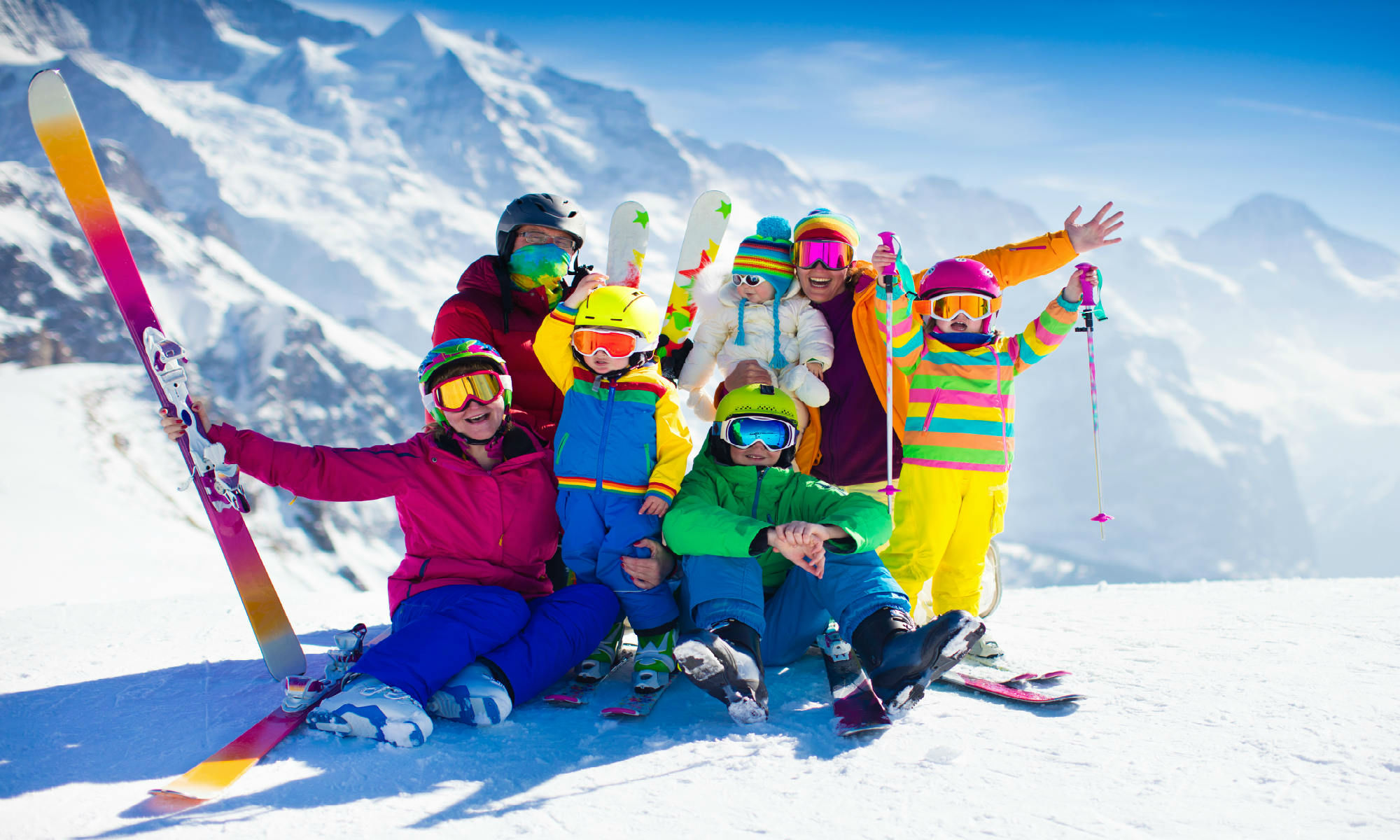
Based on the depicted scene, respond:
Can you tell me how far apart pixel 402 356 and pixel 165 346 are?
102175 millimetres

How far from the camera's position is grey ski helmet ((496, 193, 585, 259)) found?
4.20 m

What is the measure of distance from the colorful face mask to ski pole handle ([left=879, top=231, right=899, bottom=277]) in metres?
1.64

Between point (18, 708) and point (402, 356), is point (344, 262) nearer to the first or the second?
point (402, 356)

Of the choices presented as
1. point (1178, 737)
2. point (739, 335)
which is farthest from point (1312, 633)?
point (739, 335)

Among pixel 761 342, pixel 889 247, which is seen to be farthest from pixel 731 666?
pixel 889 247

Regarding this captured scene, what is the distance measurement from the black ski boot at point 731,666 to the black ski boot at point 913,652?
0.41 metres

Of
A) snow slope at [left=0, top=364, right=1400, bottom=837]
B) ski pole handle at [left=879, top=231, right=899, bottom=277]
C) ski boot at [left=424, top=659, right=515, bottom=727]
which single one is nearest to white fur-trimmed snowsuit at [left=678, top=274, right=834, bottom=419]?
ski pole handle at [left=879, top=231, right=899, bottom=277]

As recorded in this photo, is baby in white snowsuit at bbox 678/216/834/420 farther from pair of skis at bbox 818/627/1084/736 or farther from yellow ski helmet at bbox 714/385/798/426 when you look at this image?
pair of skis at bbox 818/627/1084/736

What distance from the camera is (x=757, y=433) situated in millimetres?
3359

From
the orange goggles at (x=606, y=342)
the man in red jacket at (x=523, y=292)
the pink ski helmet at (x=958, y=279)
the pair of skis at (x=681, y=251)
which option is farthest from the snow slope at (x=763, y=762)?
the pair of skis at (x=681, y=251)

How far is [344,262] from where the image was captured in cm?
10712

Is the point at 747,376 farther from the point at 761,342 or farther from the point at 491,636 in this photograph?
the point at 491,636

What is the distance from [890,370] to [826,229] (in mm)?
782

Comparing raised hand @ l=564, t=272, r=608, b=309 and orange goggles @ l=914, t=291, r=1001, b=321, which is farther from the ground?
raised hand @ l=564, t=272, r=608, b=309
